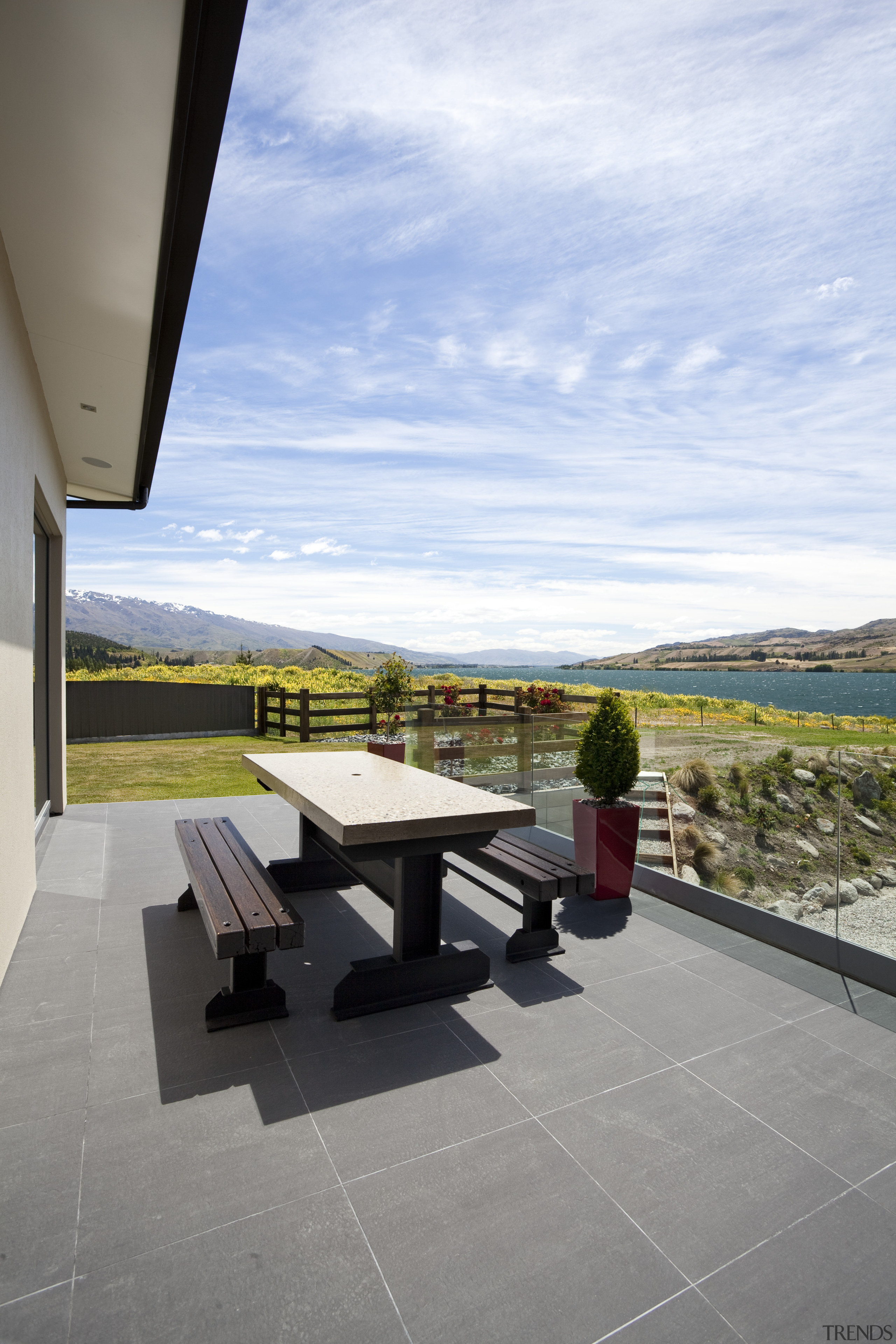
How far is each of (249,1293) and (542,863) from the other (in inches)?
94.5

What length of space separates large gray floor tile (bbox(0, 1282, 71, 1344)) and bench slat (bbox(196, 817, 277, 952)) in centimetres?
110

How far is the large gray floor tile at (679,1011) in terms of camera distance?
2.79m

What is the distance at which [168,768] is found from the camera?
35.1 ft

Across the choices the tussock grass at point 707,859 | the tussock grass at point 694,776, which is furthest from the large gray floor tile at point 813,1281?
the tussock grass at point 694,776

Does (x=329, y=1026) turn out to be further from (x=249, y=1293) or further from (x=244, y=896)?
(x=249, y=1293)

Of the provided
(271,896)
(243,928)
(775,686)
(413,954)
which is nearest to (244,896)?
(271,896)

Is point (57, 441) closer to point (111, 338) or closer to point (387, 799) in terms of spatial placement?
point (111, 338)

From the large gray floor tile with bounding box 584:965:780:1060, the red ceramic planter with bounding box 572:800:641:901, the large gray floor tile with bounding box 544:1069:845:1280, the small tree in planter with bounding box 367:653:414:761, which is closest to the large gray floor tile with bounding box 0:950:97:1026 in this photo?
the large gray floor tile with bounding box 544:1069:845:1280

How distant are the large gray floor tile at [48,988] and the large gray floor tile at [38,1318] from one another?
1551mm

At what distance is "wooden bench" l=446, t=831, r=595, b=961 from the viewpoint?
135 inches

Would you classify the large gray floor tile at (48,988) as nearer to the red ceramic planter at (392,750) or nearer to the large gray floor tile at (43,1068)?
the large gray floor tile at (43,1068)

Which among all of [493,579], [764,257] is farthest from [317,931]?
[493,579]

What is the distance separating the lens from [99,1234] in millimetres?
1757

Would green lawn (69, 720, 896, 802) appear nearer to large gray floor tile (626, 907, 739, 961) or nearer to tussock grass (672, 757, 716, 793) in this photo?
tussock grass (672, 757, 716, 793)
